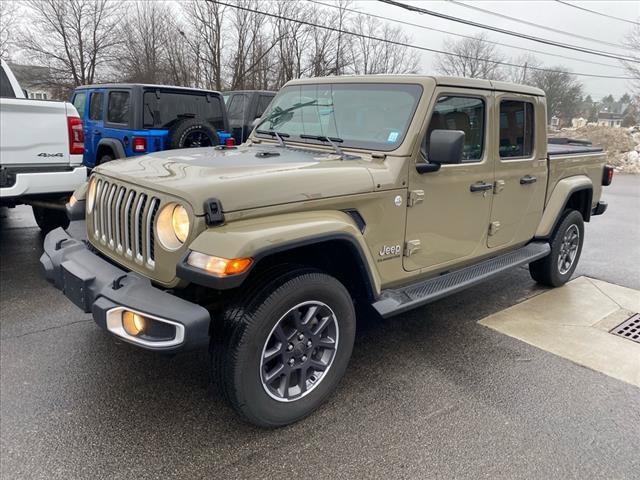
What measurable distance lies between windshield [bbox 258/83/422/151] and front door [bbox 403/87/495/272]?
20cm

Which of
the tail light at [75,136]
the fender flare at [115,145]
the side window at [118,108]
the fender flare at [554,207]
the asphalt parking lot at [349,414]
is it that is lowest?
the asphalt parking lot at [349,414]

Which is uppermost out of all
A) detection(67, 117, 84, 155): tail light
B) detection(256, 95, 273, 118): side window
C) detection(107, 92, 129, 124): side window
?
detection(256, 95, 273, 118): side window

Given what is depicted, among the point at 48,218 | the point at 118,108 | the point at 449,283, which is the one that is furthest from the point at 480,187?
the point at 118,108

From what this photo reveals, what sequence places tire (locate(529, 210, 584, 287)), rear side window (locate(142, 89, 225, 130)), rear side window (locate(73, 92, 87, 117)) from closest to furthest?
1. tire (locate(529, 210, 584, 287))
2. rear side window (locate(142, 89, 225, 130))
3. rear side window (locate(73, 92, 87, 117))

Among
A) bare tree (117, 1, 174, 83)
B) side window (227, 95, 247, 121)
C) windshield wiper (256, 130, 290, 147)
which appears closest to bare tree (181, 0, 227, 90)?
bare tree (117, 1, 174, 83)

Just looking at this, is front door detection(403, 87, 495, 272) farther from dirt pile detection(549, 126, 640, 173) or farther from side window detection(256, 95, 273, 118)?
dirt pile detection(549, 126, 640, 173)

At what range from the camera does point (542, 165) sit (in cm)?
439

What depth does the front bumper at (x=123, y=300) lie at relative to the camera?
86.5 inches

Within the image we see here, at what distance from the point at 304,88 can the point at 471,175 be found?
1524mm

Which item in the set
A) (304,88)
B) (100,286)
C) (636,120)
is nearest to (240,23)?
(636,120)

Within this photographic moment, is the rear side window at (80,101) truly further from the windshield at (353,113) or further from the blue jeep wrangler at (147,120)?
the windshield at (353,113)

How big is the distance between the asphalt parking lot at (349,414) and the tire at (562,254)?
1.44 m

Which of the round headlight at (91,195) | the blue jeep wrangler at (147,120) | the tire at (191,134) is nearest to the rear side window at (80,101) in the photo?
the blue jeep wrangler at (147,120)

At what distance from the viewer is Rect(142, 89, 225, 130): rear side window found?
7.80 m
